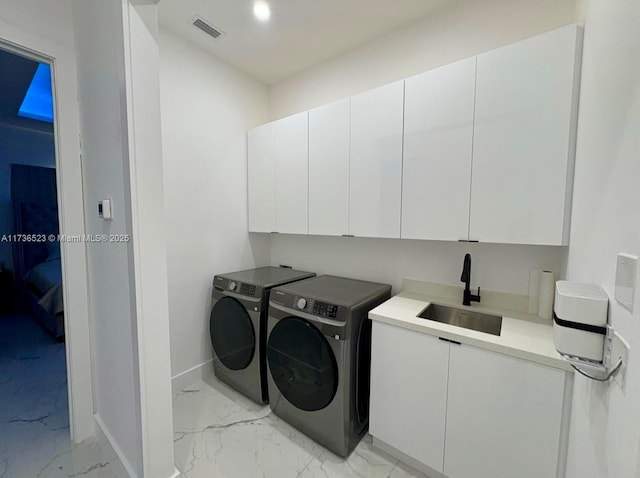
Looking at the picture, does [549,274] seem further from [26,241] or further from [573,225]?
[26,241]

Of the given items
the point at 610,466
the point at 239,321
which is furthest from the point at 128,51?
the point at 610,466

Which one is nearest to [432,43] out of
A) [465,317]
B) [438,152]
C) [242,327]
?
[438,152]

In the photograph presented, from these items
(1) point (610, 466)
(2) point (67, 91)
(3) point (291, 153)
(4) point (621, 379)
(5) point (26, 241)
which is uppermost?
(2) point (67, 91)

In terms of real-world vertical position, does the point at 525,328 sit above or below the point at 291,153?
below

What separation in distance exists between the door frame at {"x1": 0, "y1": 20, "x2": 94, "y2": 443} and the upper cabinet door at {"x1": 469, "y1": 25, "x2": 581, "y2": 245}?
2.29 m

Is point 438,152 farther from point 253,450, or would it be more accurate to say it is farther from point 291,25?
point 253,450

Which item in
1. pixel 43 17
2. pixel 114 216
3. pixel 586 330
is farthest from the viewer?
pixel 43 17

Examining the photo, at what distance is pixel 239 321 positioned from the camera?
6.57 ft

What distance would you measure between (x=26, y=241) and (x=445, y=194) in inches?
117

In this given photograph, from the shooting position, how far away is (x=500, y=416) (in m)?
1.17

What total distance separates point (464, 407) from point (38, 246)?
9.91ft

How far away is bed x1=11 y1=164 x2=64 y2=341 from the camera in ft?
5.70

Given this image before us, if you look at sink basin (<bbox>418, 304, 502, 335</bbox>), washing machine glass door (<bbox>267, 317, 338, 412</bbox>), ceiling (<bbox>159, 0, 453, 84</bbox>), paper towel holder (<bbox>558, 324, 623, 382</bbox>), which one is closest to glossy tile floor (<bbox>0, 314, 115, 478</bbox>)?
washing machine glass door (<bbox>267, 317, 338, 412</bbox>)

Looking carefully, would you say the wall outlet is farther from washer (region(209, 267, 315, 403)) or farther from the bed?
the bed
